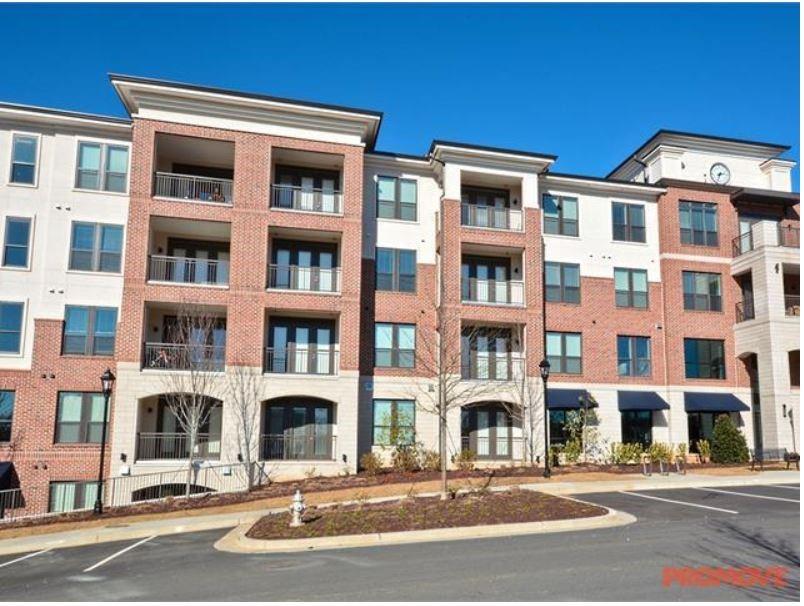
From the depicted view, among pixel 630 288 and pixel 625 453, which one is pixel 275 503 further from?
pixel 630 288

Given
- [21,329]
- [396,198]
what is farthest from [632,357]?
[21,329]

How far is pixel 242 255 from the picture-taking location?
24516 millimetres

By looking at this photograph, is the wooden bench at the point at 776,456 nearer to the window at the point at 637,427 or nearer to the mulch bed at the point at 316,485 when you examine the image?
the mulch bed at the point at 316,485

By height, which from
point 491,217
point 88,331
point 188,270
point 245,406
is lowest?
point 245,406

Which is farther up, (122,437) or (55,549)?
(122,437)

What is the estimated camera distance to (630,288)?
100 ft

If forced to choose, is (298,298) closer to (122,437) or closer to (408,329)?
(408,329)

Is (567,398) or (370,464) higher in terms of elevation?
(567,398)

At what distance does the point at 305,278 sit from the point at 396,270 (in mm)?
4035

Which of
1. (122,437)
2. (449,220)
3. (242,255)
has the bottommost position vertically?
(122,437)

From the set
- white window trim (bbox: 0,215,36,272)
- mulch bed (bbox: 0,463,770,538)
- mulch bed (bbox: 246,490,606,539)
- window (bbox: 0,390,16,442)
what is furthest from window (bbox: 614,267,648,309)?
window (bbox: 0,390,16,442)

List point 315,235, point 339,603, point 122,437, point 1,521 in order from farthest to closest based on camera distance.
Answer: point 315,235
point 122,437
point 1,521
point 339,603

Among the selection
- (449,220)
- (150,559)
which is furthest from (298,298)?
(150,559)

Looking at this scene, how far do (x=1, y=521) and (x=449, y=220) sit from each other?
18.8 metres
